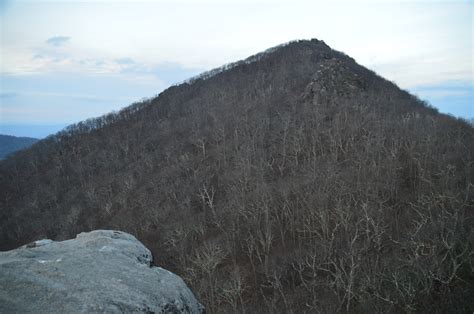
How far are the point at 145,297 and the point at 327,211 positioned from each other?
40274 millimetres

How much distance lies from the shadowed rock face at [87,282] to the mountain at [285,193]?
2186cm

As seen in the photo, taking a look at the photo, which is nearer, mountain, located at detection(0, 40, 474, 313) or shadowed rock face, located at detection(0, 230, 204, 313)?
shadowed rock face, located at detection(0, 230, 204, 313)

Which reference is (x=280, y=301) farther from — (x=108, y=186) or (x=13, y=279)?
(x=108, y=186)

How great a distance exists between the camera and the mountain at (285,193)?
32.5m

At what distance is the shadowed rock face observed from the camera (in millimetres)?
6105

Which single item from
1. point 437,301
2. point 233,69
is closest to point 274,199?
point 437,301

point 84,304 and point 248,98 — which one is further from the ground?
point 248,98

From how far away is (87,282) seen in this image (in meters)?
6.93

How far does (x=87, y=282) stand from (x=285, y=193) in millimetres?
45021

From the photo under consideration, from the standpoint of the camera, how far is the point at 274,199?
175 feet

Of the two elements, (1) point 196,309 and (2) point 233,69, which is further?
(2) point 233,69

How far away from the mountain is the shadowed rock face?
21.9 meters

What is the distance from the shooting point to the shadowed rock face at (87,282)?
6105mm

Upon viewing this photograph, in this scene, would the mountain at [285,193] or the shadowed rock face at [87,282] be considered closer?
the shadowed rock face at [87,282]
